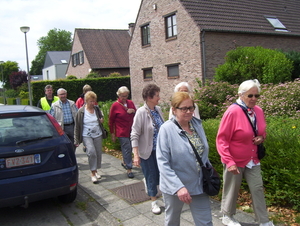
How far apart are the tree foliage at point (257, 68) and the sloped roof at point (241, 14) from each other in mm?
4538

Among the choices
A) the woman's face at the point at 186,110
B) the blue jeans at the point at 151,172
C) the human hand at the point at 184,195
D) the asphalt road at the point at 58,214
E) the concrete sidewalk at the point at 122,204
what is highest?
the woman's face at the point at 186,110

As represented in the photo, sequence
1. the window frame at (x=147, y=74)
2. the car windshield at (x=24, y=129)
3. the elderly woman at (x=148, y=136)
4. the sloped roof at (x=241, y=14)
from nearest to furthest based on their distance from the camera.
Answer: the car windshield at (x=24, y=129) → the elderly woman at (x=148, y=136) → the sloped roof at (x=241, y=14) → the window frame at (x=147, y=74)

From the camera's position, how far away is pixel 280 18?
68.4 ft

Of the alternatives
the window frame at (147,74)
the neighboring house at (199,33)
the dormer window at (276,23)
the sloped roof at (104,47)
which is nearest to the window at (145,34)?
the neighboring house at (199,33)

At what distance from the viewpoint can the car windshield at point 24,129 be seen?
4.28 metres

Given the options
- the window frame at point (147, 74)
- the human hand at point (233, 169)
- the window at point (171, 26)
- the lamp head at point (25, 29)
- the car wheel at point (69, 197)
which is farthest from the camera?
the window frame at point (147, 74)

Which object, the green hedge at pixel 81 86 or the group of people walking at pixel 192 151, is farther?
the green hedge at pixel 81 86

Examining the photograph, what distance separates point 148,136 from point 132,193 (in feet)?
4.68

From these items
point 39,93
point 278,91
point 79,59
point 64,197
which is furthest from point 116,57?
point 64,197

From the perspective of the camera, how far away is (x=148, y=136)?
4.39 meters

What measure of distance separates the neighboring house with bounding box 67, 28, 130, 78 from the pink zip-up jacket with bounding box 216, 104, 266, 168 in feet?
104

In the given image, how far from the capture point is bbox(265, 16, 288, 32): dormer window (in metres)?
19.8

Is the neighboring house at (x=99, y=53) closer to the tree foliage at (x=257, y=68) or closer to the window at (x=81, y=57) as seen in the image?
the window at (x=81, y=57)

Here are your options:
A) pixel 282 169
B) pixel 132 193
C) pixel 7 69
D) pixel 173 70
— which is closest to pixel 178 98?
pixel 282 169
